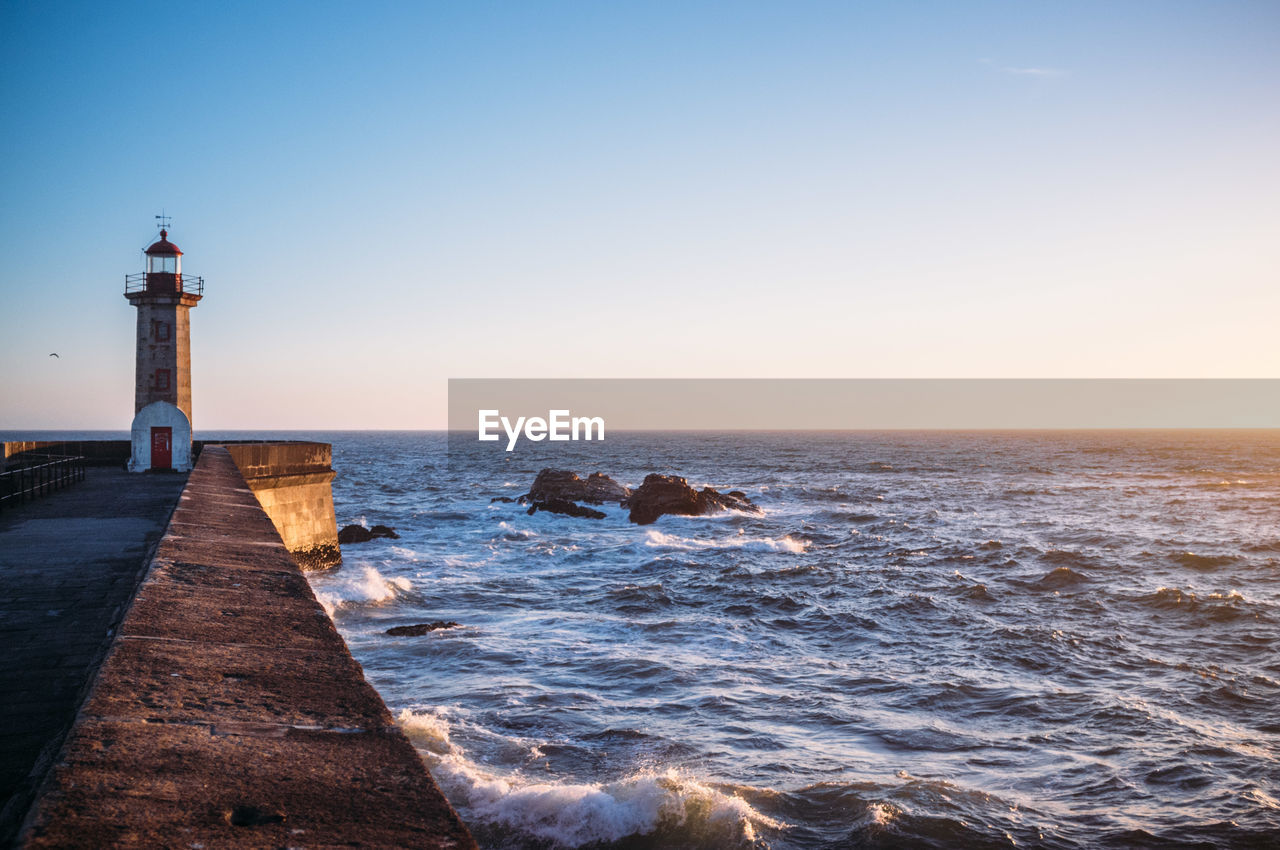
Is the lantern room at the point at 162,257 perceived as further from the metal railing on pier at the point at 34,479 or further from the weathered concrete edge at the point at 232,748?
the weathered concrete edge at the point at 232,748

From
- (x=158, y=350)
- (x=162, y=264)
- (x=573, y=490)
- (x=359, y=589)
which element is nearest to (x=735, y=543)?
(x=573, y=490)

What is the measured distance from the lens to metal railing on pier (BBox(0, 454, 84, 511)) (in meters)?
12.5

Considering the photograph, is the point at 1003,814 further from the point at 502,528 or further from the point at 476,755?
the point at 502,528

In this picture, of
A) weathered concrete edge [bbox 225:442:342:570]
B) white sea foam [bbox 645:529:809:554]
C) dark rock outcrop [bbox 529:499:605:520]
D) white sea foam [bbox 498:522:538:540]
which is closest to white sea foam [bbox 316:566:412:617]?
weathered concrete edge [bbox 225:442:342:570]

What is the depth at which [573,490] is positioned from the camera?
3562 cm

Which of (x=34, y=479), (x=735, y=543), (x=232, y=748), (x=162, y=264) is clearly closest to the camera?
(x=232, y=748)

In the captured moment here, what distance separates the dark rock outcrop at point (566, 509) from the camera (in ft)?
105

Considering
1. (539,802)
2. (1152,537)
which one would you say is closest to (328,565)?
(539,802)

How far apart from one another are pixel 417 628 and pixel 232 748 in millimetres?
11453

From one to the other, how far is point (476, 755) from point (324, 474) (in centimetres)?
1334

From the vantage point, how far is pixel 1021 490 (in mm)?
45594

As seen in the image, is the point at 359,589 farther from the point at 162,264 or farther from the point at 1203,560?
the point at 1203,560

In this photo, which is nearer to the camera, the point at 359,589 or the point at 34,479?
the point at 34,479

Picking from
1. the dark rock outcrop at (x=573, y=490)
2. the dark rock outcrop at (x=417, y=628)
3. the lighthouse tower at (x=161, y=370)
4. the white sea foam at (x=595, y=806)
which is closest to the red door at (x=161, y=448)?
the lighthouse tower at (x=161, y=370)
